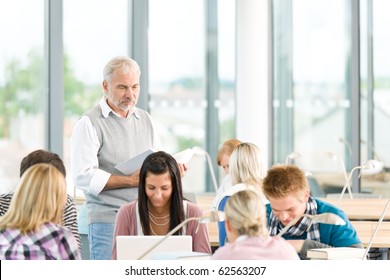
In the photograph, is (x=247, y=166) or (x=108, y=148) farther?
(x=247, y=166)

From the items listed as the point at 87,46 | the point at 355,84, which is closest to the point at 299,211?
the point at 87,46

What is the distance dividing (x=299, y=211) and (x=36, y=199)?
1314 millimetres

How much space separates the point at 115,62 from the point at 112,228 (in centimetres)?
84

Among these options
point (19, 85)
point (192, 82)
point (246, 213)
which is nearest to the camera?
point (246, 213)

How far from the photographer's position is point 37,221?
3479mm

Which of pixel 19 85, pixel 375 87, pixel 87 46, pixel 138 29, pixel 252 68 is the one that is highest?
pixel 138 29

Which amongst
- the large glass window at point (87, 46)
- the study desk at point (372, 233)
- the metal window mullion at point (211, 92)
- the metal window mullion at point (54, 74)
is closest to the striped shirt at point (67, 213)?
the study desk at point (372, 233)

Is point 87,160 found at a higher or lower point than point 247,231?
higher

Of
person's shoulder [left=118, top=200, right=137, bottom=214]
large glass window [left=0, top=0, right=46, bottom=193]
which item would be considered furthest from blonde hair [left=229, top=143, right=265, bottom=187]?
large glass window [left=0, top=0, right=46, bottom=193]

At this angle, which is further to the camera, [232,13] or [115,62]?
[232,13]

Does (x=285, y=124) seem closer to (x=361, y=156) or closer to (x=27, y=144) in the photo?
(x=361, y=156)

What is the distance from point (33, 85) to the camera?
7.50m

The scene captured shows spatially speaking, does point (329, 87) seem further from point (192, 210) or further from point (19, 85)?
point (192, 210)
